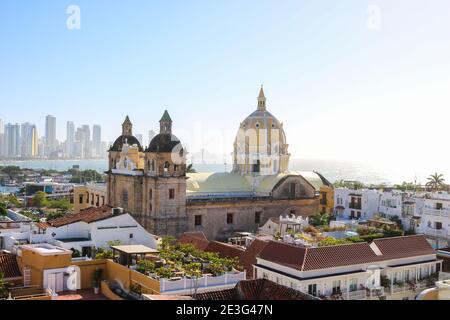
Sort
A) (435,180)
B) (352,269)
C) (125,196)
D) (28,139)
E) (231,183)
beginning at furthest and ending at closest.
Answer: (28,139) < (435,180) < (231,183) < (125,196) < (352,269)

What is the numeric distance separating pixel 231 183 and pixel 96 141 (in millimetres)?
111694

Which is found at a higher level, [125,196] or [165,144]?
[165,144]

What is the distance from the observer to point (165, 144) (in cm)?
3825

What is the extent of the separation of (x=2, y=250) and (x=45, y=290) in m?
5.91

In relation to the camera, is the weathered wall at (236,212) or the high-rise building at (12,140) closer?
the weathered wall at (236,212)

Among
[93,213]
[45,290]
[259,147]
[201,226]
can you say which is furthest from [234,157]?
[45,290]

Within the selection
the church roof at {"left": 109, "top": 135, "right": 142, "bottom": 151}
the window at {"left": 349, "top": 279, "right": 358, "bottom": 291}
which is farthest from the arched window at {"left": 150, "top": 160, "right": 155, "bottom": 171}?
the window at {"left": 349, "top": 279, "right": 358, "bottom": 291}

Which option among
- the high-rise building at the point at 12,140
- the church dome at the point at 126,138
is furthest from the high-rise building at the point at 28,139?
the church dome at the point at 126,138

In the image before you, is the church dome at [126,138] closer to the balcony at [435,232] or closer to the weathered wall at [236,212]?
the weathered wall at [236,212]

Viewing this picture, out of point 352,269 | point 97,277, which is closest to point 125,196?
point 97,277

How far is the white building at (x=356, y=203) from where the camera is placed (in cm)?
4344

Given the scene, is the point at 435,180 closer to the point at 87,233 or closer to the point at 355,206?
the point at 355,206

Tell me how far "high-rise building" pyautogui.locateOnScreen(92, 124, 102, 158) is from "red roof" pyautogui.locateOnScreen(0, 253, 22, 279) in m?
126

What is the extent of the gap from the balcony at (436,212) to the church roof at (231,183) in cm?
1259
